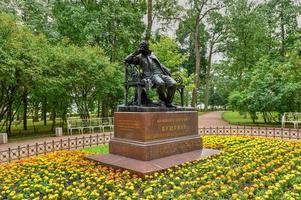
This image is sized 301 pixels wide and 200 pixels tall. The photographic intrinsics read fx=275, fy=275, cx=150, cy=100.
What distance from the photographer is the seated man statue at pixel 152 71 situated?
9.11 m

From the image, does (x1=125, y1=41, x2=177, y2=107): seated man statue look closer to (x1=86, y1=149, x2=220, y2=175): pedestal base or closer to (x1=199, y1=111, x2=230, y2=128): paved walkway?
(x1=86, y1=149, x2=220, y2=175): pedestal base

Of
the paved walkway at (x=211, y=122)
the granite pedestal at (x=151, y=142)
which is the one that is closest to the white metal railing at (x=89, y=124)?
the paved walkway at (x=211, y=122)

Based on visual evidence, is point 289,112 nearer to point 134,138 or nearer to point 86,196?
point 134,138

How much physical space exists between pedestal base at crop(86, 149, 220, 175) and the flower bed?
0.72 feet

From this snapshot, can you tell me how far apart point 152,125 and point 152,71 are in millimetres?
2006

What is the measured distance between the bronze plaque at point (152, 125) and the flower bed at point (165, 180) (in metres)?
1.24

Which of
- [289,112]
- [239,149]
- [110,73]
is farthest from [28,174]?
[289,112]

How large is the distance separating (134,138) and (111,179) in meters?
1.88

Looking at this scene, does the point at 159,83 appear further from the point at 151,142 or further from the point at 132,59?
the point at 151,142

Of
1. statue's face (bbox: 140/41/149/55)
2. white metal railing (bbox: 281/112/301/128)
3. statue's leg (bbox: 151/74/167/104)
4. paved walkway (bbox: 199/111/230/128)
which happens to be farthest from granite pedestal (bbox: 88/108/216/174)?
paved walkway (bbox: 199/111/230/128)

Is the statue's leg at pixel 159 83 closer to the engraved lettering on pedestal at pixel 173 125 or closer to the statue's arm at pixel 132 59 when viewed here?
the statue's arm at pixel 132 59

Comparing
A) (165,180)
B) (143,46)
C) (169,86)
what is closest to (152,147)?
(165,180)

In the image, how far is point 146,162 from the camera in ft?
25.4

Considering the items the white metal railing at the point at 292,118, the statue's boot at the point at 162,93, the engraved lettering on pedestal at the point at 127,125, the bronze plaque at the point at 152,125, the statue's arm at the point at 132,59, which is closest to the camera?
the bronze plaque at the point at 152,125
